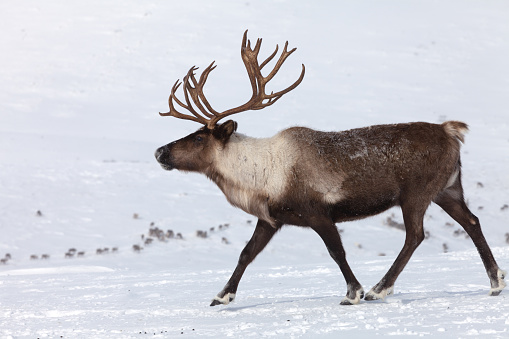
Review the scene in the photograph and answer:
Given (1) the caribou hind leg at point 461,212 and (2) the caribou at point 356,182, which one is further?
(1) the caribou hind leg at point 461,212

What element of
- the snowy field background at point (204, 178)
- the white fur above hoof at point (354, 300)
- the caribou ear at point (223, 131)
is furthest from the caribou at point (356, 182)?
the snowy field background at point (204, 178)

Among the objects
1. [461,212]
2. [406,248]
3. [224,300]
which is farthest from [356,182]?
[224,300]

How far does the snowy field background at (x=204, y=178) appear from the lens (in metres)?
6.31

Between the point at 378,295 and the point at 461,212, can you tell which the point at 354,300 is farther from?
the point at 461,212

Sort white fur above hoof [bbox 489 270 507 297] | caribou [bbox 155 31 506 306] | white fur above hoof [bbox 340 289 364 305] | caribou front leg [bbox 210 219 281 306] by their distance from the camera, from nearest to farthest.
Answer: white fur above hoof [bbox 340 289 364 305] < white fur above hoof [bbox 489 270 507 297] < caribou [bbox 155 31 506 306] < caribou front leg [bbox 210 219 281 306]

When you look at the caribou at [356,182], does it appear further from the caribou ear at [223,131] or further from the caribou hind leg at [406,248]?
the caribou ear at [223,131]

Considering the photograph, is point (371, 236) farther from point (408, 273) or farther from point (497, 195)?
point (408, 273)

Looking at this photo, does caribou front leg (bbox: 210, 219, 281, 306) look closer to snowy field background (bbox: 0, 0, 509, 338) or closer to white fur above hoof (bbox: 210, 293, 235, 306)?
white fur above hoof (bbox: 210, 293, 235, 306)

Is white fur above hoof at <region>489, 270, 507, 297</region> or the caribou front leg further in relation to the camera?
the caribou front leg

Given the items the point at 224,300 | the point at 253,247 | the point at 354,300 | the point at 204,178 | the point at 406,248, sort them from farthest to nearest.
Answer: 1. the point at 204,178
2. the point at 253,247
3. the point at 224,300
4. the point at 406,248
5. the point at 354,300

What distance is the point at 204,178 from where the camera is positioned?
731 inches

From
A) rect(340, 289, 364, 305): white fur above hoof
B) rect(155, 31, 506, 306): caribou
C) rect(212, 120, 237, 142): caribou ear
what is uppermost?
rect(212, 120, 237, 142): caribou ear

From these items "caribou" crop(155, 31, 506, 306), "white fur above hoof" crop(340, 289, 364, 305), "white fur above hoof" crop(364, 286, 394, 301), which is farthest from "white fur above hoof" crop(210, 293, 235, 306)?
"white fur above hoof" crop(364, 286, 394, 301)

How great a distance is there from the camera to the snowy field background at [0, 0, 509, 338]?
20.7ft
